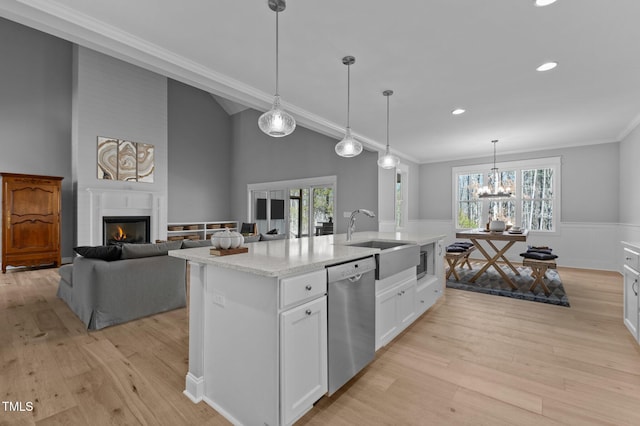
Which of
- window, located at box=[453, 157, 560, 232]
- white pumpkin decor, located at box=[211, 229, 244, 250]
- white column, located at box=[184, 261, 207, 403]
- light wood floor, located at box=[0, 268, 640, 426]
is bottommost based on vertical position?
light wood floor, located at box=[0, 268, 640, 426]

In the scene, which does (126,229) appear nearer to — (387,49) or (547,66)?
(387,49)

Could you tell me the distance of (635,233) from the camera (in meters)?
4.60

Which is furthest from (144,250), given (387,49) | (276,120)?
(387,49)

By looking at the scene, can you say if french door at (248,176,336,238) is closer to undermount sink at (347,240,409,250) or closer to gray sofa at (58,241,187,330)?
gray sofa at (58,241,187,330)

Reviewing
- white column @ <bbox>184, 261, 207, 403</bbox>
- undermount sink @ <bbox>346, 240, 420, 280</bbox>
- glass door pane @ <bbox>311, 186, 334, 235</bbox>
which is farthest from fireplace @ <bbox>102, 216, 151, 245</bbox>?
undermount sink @ <bbox>346, 240, 420, 280</bbox>

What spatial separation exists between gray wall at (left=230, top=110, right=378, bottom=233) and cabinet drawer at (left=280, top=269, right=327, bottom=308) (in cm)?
458

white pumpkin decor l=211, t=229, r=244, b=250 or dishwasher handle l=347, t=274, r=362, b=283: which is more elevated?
white pumpkin decor l=211, t=229, r=244, b=250

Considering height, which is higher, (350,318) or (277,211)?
(277,211)

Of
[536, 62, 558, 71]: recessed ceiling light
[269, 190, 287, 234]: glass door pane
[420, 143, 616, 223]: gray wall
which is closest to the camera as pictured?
[536, 62, 558, 71]: recessed ceiling light

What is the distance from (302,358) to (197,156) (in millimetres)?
8172

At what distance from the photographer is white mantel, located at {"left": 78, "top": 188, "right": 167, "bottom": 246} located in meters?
5.78

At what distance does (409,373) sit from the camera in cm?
212

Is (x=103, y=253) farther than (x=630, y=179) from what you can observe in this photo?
No

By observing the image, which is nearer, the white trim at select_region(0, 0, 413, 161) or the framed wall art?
the white trim at select_region(0, 0, 413, 161)
